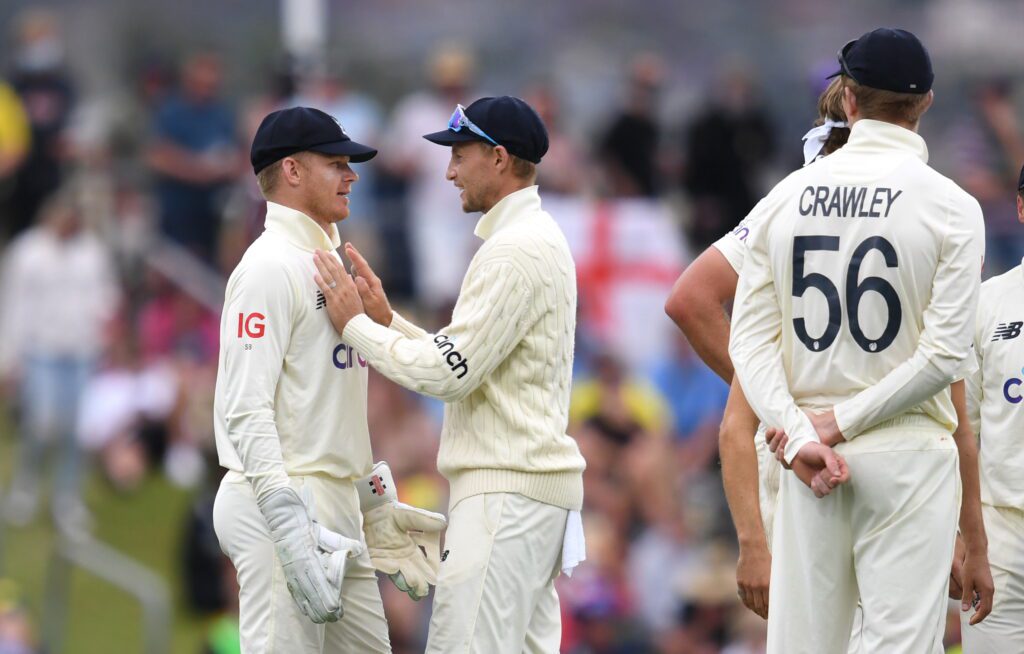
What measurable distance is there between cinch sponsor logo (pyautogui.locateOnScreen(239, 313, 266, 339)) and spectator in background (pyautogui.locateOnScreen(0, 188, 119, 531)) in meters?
9.76

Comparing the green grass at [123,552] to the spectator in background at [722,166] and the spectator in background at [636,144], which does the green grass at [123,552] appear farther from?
the spectator in background at [722,166]

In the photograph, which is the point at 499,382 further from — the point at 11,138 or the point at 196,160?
the point at 11,138

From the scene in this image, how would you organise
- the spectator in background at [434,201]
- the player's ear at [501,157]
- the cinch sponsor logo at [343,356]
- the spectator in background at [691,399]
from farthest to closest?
the spectator in background at [434,201]
the spectator in background at [691,399]
the player's ear at [501,157]
the cinch sponsor logo at [343,356]

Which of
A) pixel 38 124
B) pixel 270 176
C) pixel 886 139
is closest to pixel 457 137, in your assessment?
pixel 270 176

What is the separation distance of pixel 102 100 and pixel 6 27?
193 centimetres

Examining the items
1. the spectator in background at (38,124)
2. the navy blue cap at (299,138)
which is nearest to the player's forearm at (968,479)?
the navy blue cap at (299,138)

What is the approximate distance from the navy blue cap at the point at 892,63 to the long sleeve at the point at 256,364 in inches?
79.6

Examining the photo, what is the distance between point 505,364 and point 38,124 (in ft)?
38.4

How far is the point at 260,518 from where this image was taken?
594 cm

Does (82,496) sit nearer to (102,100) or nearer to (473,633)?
(102,100)

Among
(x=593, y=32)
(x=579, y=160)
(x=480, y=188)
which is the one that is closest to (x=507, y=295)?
(x=480, y=188)

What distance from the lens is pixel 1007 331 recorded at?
624cm

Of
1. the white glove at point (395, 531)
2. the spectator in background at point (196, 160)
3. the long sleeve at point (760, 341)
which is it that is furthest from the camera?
the spectator in background at point (196, 160)

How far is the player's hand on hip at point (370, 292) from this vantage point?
6129 mm
